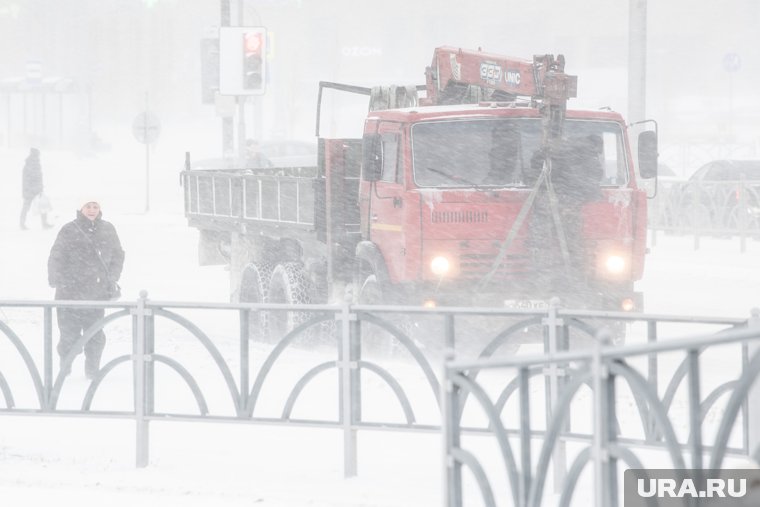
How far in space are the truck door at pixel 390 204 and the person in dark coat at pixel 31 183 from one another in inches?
781

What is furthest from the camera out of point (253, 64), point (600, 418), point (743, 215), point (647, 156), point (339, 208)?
point (743, 215)

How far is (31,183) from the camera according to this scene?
31.5 meters

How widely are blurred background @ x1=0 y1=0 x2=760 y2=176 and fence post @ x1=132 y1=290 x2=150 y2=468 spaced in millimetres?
44365

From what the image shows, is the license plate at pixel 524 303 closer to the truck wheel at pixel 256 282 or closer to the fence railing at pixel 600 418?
the truck wheel at pixel 256 282

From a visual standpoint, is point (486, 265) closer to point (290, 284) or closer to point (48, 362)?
point (290, 284)

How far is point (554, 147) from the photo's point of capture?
11945 mm

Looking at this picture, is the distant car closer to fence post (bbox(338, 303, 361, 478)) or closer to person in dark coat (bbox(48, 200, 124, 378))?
person in dark coat (bbox(48, 200, 124, 378))

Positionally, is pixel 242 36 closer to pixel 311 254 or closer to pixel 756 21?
pixel 311 254

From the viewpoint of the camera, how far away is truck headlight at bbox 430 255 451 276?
1202 cm

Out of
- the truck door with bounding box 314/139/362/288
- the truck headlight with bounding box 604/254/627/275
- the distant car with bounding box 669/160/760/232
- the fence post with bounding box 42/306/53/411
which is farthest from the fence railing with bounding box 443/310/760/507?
the distant car with bounding box 669/160/760/232

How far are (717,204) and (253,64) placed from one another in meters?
10.4

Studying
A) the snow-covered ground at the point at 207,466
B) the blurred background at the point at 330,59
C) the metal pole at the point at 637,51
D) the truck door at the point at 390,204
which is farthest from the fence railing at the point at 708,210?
the blurred background at the point at 330,59

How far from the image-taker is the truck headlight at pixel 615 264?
12156 millimetres

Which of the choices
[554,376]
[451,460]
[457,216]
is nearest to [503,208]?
[457,216]
